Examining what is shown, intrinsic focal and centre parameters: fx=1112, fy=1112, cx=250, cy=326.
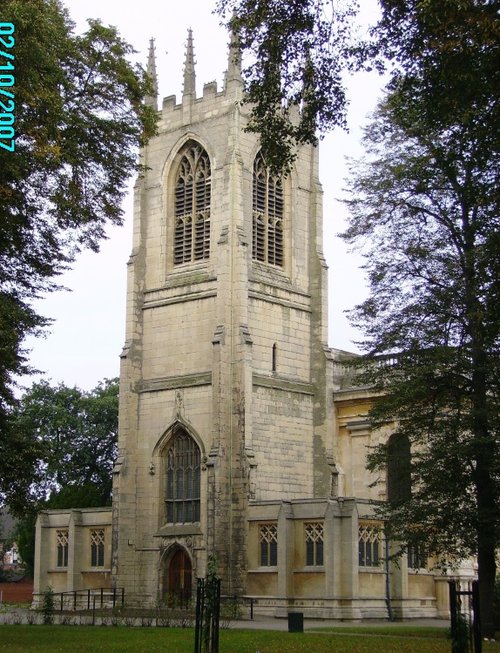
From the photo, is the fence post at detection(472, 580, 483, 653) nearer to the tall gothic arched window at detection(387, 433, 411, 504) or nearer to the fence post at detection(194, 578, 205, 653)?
the fence post at detection(194, 578, 205, 653)

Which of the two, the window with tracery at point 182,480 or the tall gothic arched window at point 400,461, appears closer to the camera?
the tall gothic arched window at point 400,461

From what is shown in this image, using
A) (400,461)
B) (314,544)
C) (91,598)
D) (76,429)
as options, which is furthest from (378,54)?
(76,429)

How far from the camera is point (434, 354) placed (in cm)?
2686

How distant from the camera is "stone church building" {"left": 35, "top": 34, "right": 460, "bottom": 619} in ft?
131

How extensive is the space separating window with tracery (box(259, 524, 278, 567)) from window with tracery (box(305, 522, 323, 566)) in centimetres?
151

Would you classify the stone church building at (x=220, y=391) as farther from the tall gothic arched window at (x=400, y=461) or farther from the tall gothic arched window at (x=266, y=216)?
the tall gothic arched window at (x=400, y=461)

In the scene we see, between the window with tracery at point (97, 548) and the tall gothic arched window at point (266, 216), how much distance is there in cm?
1254

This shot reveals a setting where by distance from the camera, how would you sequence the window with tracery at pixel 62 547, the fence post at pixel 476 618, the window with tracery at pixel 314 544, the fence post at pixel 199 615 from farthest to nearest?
the window with tracery at pixel 62 547 < the window with tracery at pixel 314 544 < the fence post at pixel 199 615 < the fence post at pixel 476 618

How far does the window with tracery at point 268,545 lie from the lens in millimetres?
38500

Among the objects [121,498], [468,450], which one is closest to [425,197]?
[468,450]

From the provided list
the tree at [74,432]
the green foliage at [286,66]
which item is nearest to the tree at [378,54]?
the green foliage at [286,66]

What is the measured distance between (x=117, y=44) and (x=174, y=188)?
20684 millimetres

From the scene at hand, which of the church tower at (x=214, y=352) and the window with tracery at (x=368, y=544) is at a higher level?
the church tower at (x=214, y=352)

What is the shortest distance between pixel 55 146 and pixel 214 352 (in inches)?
778
